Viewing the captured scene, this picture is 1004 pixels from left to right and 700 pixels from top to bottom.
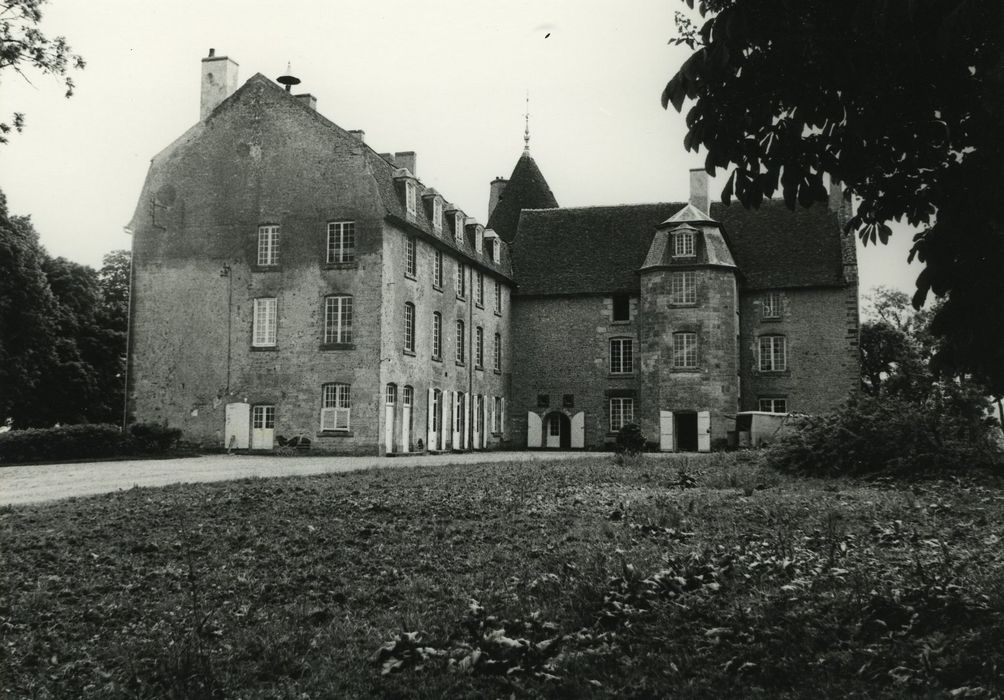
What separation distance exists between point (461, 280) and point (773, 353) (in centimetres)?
1434

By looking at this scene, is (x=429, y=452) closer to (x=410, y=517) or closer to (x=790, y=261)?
(x=790, y=261)

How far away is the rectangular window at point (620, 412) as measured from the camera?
40469 mm

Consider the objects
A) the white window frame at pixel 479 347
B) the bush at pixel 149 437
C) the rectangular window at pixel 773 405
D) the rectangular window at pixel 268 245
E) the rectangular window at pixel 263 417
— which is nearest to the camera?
the bush at pixel 149 437

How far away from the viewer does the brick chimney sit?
32594mm

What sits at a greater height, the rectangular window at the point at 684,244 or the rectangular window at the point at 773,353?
the rectangular window at the point at 684,244

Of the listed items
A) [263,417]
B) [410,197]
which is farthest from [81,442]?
[410,197]

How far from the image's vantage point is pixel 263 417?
29750 mm

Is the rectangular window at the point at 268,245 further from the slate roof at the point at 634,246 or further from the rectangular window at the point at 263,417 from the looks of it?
the slate roof at the point at 634,246

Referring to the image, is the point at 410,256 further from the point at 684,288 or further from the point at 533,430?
the point at 684,288

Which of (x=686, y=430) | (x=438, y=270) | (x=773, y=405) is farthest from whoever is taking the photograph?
(x=773, y=405)

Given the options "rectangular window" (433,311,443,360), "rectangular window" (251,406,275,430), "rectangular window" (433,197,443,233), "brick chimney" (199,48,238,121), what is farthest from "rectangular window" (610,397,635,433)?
"brick chimney" (199,48,238,121)

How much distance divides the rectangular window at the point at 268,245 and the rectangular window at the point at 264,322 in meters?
1.30

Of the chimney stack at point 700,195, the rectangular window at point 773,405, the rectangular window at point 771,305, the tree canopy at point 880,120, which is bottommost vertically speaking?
the rectangular window at point 773,405

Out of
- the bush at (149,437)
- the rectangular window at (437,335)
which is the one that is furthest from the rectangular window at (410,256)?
the bush at (149,437)
